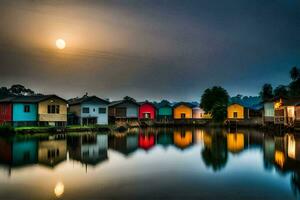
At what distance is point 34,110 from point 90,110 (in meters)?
11.9

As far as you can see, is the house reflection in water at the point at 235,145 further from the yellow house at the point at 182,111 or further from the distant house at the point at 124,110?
the yellow house at the point at 182,111

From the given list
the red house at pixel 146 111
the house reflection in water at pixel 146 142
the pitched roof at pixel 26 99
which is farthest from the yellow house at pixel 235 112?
the pitched roof at pixel 26 99

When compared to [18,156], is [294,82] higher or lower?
higher

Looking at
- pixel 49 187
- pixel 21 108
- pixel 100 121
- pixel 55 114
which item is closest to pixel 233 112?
pixel 100 121

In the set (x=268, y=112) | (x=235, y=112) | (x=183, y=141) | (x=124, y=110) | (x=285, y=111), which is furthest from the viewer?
(x=235, y=112)

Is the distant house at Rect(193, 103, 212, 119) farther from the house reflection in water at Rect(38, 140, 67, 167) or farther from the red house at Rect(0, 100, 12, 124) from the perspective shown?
the house reflection in water at Rect(38, 140, 67, 167)

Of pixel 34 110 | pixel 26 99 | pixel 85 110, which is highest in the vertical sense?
pixel 26 99

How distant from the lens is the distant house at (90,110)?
5772cm

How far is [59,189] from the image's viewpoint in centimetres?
1294

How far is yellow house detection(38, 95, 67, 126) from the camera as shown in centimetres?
4911

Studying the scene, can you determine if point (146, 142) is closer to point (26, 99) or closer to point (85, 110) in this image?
point (26, 99)

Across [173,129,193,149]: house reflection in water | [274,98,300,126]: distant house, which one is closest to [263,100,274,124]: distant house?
[274,98,300,126]: distant house

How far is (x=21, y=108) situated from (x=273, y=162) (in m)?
39.2

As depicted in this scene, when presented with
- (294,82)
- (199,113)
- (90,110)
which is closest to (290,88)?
(294,82)
